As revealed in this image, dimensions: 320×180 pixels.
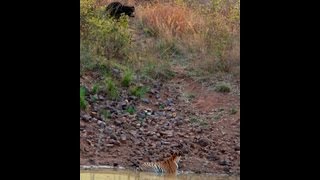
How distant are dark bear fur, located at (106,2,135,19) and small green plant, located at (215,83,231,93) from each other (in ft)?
4.87

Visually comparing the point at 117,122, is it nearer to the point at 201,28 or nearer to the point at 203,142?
the point at 203,142

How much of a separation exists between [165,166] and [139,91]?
135 cm

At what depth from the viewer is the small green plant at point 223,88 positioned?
6824mm

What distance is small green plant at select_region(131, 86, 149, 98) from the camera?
6788 millimetres

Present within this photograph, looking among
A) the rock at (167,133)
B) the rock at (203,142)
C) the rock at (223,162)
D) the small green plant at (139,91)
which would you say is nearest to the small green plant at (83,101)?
the small green plant at (139,91)

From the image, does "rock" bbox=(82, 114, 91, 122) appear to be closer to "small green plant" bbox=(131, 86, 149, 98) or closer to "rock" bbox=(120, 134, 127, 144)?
"rock" bbox=(120, 134, 127, 144)

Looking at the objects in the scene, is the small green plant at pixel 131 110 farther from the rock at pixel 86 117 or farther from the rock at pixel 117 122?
the rock at pixel 86 117

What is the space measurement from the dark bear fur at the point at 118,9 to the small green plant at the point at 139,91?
112 centimetres

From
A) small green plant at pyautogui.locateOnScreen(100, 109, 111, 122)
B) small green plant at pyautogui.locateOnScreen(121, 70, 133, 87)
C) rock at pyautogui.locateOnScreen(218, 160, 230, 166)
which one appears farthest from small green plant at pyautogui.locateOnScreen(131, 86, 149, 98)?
rock at pyautogui.locateOnScreen(218, 160, 230, 166)

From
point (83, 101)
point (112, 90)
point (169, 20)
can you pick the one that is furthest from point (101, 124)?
point (169, 20)

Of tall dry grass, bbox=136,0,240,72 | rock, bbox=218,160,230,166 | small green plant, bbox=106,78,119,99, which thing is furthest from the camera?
tall dry grass, bbox=136,0,240,72

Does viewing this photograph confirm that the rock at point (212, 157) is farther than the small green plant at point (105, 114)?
No

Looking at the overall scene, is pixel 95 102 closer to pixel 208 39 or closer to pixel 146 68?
pixel 146 68
